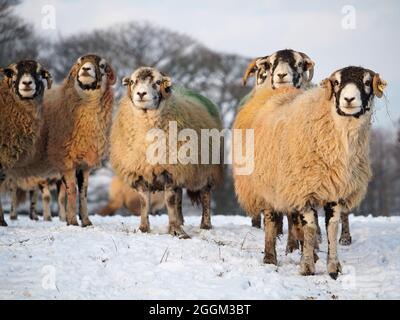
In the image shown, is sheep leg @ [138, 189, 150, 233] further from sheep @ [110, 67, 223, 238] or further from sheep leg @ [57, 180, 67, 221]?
sheep leg @ [57, 180, 67, 221]

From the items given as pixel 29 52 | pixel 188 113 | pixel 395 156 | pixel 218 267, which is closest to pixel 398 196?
pixel 395 156

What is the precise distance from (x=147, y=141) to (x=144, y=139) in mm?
67

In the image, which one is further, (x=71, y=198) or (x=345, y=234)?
(x=71, y=198)

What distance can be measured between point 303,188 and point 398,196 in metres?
36.7

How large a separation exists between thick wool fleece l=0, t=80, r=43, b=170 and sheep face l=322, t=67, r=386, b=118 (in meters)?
5.64

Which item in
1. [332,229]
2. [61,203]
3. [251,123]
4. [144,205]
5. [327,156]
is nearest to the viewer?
[327,156]

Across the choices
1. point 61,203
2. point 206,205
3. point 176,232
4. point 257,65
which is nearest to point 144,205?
point 176,232

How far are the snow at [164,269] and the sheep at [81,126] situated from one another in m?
1.55

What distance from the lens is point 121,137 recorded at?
1152 cm

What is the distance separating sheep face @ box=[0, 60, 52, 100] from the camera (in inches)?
474

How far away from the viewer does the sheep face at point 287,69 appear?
1105 centimetres

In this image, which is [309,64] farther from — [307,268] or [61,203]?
[61,203]

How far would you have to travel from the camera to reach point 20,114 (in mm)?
12078

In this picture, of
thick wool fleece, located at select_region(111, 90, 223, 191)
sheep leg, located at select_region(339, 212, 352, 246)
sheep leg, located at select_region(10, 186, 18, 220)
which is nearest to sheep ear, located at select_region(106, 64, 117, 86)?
thick wool fleece, located at select_region(111, 90, 223, 191)
